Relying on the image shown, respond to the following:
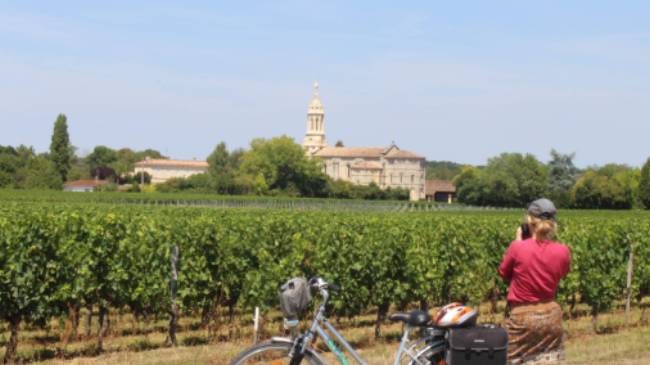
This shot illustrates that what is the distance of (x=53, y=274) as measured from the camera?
1163 cm

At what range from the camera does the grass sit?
37.5 feet

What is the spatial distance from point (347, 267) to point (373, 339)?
4.02ft

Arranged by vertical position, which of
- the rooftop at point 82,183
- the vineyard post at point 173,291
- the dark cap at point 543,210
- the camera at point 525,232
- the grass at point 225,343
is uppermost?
the rooftop at point 82,183

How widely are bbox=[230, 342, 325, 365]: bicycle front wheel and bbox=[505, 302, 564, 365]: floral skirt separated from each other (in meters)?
1.45

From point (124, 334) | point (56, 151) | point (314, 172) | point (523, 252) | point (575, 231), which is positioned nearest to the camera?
point (523, 252)

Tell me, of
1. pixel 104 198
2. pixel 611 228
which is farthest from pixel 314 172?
pixel 611 228

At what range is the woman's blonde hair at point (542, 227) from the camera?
6250 millimetres

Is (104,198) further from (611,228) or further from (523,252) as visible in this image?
(523,252)

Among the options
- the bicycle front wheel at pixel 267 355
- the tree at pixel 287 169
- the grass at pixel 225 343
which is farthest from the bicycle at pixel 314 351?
the tree at pixel 287 169

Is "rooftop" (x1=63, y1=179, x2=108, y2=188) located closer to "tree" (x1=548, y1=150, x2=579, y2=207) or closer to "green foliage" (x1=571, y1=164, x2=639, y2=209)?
"tree" (x1=548, y1=150, x2=579, y2=207)

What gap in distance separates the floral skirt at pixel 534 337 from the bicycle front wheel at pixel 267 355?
1.45 metres

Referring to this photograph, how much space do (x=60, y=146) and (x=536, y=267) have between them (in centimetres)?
14294

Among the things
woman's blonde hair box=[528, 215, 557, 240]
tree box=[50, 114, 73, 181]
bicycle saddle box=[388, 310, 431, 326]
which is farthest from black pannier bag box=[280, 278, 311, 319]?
tree box=[50, 114, 73, 181]

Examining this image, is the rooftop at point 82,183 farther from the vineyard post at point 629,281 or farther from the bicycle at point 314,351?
the bicycle at point 314,351
